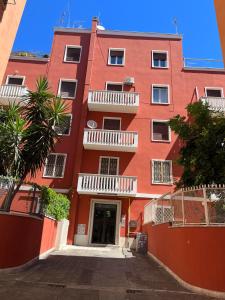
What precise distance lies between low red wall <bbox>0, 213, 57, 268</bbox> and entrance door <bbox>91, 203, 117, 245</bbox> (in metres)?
7.41

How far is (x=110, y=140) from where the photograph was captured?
1814cm

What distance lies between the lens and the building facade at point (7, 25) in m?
8.63

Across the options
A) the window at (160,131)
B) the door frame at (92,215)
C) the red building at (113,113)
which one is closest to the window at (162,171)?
the red building at (113,113)

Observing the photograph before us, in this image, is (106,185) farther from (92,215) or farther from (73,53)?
(73,53)

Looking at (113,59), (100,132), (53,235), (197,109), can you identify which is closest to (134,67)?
(113,59)

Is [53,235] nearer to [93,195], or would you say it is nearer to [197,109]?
[93,195]

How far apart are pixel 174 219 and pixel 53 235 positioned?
6.43 meters

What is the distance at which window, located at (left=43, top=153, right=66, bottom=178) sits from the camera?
1822 centimetres

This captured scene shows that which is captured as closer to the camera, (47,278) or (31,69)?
(47,278)

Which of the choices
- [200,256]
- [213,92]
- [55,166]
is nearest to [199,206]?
[200,256]

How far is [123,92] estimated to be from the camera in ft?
64.1

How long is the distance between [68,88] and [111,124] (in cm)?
463

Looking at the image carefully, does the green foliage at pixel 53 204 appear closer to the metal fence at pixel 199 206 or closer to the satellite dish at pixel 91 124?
the metal fence at pixel 199 206

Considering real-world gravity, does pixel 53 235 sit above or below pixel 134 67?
below
